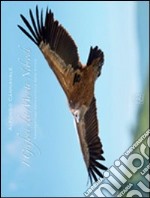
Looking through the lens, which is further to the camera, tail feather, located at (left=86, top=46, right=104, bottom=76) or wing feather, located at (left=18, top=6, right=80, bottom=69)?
tail feather, located at (left=86, top=46, right=104, bottom=76)

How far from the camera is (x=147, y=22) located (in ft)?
Answer: 21.2

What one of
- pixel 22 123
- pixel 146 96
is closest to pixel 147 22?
pixel 146 96

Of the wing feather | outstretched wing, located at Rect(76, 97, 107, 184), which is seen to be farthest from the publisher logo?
the wing feather

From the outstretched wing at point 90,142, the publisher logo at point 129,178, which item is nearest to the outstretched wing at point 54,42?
the outstretched wing at point 90,142

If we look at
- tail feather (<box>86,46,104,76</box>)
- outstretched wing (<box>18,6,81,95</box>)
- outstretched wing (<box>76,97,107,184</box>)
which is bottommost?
outstretched wing (<box>76,97,107,184</box>)

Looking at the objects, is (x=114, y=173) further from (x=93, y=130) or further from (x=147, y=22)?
(x=147, y=22)

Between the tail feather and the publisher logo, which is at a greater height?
the tail feather

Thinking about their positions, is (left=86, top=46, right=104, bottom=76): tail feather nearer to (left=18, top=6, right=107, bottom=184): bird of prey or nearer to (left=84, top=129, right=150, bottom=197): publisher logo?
(left=18, top=6, right=107, bottom=184): bird of prey

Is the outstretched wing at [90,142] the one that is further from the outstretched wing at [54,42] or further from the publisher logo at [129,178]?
the outstretched wing at [54,42]

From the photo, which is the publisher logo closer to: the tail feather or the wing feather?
the tail feather

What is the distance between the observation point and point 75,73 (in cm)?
638

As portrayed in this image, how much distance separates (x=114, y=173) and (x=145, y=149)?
0.19 metres

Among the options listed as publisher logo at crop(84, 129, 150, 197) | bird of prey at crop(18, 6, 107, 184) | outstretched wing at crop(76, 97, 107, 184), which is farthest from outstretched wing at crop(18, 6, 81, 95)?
publisher logo at crop(84, 129, 150, 197)

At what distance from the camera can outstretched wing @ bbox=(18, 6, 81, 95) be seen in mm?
6266
